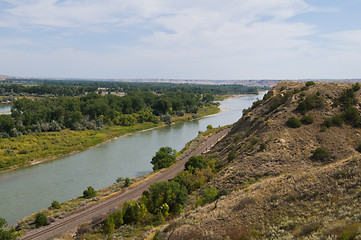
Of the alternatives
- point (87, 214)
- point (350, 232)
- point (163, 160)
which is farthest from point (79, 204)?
point (350, 232)

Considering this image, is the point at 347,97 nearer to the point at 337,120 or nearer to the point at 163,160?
the point at 337,120

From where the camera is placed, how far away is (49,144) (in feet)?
192

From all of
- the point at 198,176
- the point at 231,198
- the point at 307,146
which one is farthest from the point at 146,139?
the point at 231,198

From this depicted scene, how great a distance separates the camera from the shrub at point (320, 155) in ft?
86.5

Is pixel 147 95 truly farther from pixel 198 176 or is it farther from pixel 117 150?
pixel 198 176

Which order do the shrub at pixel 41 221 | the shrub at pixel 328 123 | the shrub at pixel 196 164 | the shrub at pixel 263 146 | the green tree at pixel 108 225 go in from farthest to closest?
the shrub at pixel 196 164
the shrub at pixel 328 123
the shrub at pixel 263 146
the shrub at pixel 41 221
the green tree at pixel 108 225

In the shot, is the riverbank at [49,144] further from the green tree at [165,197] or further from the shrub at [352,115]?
the shrub at [352,115]

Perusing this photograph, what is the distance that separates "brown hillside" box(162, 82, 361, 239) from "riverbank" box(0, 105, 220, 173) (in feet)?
116

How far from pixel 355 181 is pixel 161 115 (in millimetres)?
83485

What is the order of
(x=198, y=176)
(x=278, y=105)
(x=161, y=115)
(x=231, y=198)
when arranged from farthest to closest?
(x=161, y=115) → (x=278, y=105) → (x=198, y=176) → (x=231, y=198)

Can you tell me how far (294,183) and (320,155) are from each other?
10.8 m

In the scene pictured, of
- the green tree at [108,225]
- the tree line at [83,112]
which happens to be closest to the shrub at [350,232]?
the green tree at [108,225]

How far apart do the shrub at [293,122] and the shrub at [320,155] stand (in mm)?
6116

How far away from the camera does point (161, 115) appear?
319 feet
